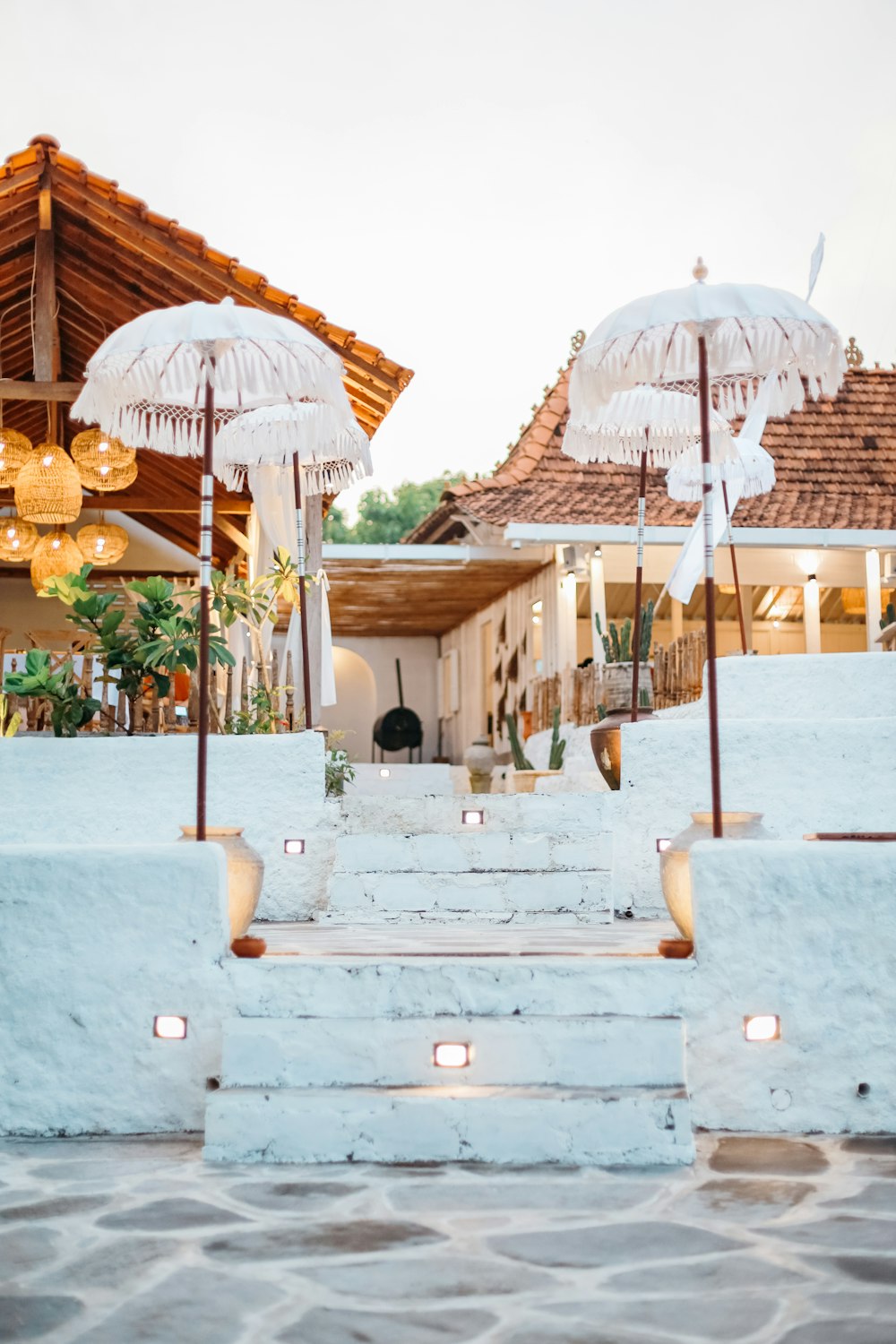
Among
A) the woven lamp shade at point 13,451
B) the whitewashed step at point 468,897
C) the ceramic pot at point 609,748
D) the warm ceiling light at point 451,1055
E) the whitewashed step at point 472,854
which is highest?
the woven lamp shade at point 13,451

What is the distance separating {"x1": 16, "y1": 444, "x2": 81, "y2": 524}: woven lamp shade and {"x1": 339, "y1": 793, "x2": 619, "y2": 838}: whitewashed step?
13.6 feet

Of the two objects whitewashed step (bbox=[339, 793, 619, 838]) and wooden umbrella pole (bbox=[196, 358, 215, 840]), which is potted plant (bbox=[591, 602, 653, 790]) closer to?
whitewashed step (bbox=[339, 793, 619, 838])

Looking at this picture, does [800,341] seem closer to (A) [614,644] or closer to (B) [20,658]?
(A) [614,644]

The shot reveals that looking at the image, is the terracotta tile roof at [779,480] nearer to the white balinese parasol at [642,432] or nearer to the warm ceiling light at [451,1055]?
the white balinese parasol at [642,432]

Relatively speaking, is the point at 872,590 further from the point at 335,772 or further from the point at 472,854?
the point at 472,854

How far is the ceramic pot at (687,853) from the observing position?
4977 millimetres

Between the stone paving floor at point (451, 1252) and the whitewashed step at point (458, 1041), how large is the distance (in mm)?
348

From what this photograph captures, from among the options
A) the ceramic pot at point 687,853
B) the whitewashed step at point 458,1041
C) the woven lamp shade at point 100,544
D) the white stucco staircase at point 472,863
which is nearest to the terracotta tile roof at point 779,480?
the woven lamp shade at point 100,544

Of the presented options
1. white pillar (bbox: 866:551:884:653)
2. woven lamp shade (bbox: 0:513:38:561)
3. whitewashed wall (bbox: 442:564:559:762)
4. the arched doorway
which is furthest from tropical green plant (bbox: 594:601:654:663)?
the arched doorway

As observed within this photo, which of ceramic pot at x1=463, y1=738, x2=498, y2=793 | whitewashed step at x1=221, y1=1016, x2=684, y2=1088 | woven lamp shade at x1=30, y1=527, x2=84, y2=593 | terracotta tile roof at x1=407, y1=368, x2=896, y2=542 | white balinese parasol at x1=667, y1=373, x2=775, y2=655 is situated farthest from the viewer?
terracotta tile roof at x1=407, y1=368, x2=896, y2=542

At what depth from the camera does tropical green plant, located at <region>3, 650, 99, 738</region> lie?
25.9 ft

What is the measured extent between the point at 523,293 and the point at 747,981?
1014 inches

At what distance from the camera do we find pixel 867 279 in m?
22.7

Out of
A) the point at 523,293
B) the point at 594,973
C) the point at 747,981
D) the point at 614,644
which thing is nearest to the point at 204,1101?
the point at 594,973
